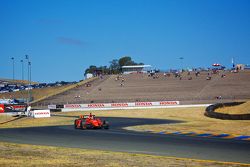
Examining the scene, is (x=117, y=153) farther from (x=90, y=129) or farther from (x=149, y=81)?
(x=149, y=81)

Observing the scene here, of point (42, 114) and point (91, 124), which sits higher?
point (42, 114)

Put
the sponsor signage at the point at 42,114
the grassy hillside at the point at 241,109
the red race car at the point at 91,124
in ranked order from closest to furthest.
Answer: the red race car at the point at 91,124
the grassy hillside at the point at 241,109
the sponsor signage at the point at 42,114

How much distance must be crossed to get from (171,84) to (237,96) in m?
18.1

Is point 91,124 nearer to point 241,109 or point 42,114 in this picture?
point 241,109

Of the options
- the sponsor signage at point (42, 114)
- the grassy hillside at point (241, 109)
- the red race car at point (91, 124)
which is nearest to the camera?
the red race car at point (91, 124)

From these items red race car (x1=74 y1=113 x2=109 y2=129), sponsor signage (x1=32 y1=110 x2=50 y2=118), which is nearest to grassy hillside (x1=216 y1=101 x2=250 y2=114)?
red race car (x1=74 y1=113 x2=109 y2=129)

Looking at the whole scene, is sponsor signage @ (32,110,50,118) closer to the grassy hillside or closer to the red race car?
the red race car

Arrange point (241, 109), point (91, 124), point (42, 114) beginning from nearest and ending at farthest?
point (91, 124)
point (241, 109)
point (42, 114)

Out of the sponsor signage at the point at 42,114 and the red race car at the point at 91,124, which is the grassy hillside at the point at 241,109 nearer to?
the red race car at the point at 91,124

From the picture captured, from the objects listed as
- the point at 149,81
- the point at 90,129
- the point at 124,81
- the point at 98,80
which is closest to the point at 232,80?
the point at 149,81

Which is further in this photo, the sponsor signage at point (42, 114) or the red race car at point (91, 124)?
the sponsor signage at point (42, 114)

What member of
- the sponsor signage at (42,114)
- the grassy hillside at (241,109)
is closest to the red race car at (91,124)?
the grassy hillside at (241,109)

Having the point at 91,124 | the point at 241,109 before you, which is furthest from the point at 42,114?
the point at 241,109

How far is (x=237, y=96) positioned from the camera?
58.5 meters
